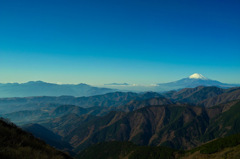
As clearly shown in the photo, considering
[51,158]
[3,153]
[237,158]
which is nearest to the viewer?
[3,153]

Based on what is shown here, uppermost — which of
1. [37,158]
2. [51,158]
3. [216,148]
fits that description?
[37,158]

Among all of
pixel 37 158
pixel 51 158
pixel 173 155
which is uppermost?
pixel 37 158

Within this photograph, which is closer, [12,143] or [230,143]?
[12,143]

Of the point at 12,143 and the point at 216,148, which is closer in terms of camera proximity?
the point at 12,143

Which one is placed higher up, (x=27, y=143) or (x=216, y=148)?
(x=27, y=143)

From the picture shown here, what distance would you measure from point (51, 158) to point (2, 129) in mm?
5507

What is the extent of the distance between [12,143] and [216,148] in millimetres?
174409

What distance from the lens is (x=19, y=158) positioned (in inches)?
406

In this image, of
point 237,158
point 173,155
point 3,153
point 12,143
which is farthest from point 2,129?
point 173,155

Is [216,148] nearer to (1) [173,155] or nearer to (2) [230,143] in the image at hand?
(2) [230,143]

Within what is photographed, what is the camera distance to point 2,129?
1438 cm

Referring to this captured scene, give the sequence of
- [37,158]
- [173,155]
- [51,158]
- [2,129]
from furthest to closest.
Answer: [173,155] → [2,129] → [51,158] → [37,158]

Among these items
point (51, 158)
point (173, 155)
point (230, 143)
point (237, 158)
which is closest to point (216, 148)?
point (230, 143)

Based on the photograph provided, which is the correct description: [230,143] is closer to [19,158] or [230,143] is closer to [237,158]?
[237,158]
